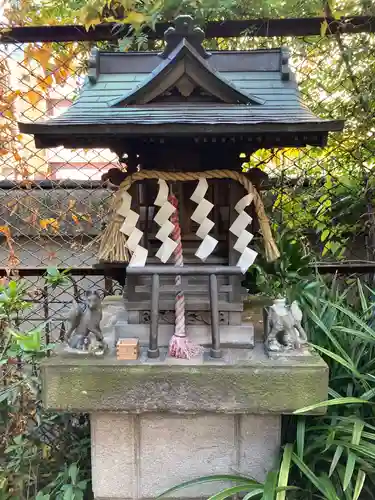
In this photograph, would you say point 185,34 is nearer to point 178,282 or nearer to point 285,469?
point 178,282

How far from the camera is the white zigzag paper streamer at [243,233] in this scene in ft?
4.69

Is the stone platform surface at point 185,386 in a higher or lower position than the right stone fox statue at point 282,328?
lower

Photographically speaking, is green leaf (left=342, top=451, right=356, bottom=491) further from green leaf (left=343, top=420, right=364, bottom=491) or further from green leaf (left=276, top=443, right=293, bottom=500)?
green leaf (left=276, top=443, right=293, bottom=500)

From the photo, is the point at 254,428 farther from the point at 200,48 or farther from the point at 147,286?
the point at 200,48

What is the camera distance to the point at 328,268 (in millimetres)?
2182

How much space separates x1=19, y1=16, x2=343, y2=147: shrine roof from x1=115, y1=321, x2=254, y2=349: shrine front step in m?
0.68

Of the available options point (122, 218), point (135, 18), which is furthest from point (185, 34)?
point (122, 218)

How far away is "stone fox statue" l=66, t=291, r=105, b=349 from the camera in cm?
144

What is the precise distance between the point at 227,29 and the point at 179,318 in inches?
58.6

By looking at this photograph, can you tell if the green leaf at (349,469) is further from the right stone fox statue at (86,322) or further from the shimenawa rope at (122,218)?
the right stone fox statue at (86,322)

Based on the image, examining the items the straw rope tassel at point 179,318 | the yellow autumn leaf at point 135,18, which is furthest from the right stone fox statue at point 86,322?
the yellow autumn leaf at point 135,18

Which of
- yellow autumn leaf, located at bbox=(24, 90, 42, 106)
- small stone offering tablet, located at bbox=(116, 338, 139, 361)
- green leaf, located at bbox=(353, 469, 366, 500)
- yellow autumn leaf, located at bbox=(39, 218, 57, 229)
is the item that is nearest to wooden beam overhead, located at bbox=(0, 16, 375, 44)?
yellow autumn leaf, located at bbox=(24, 90, 42, 106)

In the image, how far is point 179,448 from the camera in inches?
60.8

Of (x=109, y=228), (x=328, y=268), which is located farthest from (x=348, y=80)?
(x=109, y=228)
